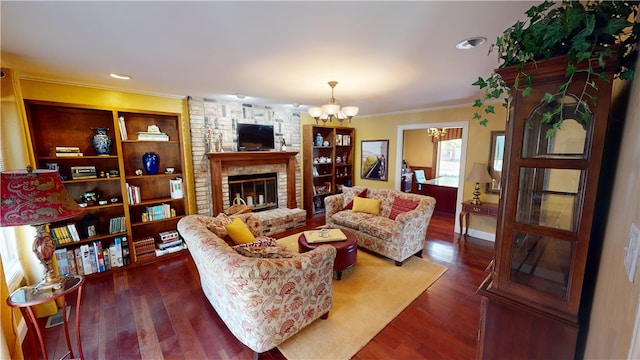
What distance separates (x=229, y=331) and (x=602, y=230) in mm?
2592

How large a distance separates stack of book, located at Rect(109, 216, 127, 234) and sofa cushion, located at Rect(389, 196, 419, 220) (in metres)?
3.77

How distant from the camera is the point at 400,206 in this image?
3.67 meters

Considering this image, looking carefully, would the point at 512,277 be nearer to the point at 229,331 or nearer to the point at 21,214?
the point at 229,331

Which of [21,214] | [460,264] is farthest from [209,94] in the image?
[460,264]

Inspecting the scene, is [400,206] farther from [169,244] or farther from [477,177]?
[169,244]

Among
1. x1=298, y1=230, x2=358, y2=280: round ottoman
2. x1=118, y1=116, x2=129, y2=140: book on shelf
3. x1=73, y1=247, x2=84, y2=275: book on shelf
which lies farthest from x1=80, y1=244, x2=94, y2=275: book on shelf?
x1=298, y1=230, x2=358, y2=280: round ottoman

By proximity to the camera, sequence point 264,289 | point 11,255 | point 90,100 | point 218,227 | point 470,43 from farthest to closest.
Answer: point 90,100 < point 218,227 < point 11,255 < point 470,43 < point 264,289

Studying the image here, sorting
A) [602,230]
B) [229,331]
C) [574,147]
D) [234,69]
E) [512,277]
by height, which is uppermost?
[234,69]

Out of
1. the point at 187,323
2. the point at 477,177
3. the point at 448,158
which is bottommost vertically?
the point at 187,323

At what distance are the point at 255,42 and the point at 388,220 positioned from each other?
288 centimetres

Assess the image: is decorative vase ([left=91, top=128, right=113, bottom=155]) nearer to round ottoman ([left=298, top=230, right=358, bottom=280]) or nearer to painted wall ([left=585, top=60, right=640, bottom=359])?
round ottoman ([left=298, top=230, right=358, bottom=280])

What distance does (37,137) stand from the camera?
2771mm

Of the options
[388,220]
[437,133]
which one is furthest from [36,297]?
[437,133]

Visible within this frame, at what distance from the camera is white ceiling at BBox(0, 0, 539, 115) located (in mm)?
1365
